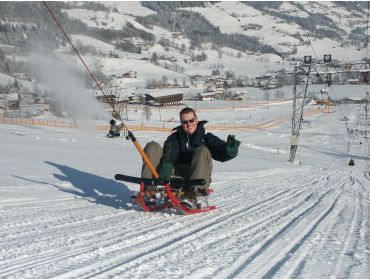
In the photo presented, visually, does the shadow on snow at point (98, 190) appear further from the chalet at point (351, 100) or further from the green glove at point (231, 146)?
the chalet at point (351, 100)

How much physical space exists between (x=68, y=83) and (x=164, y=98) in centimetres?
9348

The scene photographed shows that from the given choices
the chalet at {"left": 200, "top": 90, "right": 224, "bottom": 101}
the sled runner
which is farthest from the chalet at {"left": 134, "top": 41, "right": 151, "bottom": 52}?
the sled runner

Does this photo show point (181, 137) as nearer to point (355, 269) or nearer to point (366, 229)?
point (366, 229)

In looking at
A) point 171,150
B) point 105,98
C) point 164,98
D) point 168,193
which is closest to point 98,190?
point 105,98

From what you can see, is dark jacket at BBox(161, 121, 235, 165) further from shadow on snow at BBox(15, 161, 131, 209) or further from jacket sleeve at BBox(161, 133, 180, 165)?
shadow on snow at BBox(15, 161, 131, 209)

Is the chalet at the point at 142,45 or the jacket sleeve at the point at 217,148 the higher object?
the chalet at the point at 142,45

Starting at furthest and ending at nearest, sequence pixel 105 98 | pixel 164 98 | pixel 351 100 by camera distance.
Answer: pixel 351 100
pixel 164 98
pixel 105 98

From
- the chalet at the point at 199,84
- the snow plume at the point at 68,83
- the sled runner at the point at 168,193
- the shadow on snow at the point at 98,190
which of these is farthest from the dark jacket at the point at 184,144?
the chalet at the point at 199,84

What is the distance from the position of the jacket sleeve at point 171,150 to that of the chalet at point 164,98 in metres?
94.9

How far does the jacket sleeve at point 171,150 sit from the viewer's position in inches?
244

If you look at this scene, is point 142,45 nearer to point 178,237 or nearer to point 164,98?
point 164,98

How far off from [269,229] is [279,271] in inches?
61.1

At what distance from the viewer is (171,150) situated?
6.23 m

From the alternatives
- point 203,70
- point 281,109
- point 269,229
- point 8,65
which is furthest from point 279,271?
point 203,70
